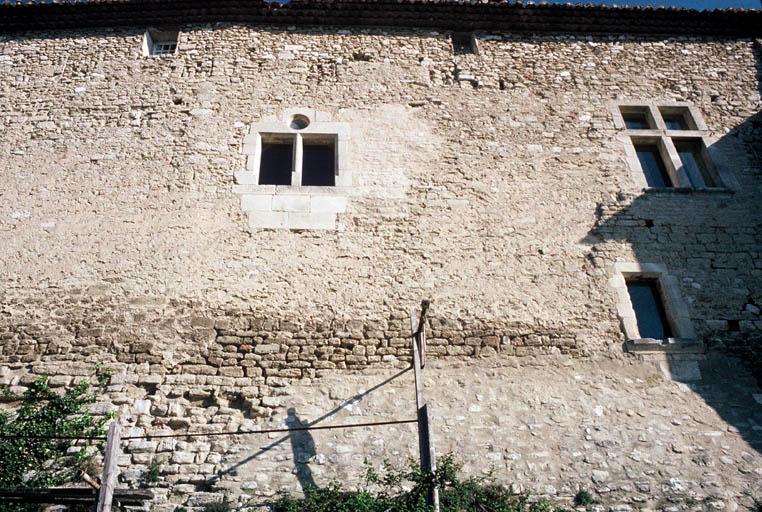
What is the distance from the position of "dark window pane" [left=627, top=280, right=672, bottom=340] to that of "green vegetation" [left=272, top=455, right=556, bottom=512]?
8.68 ft

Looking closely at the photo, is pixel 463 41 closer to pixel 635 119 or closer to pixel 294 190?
pixel 635 119

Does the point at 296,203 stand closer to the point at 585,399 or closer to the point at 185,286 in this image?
the point at 185,286

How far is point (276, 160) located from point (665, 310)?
5.37 m

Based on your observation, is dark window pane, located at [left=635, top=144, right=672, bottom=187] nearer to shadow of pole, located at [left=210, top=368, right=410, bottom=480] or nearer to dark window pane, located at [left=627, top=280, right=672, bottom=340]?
dark window pane, located at [left=627, top=280, right=672, bottom=340]

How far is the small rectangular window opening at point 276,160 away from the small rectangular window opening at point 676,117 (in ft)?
18.3

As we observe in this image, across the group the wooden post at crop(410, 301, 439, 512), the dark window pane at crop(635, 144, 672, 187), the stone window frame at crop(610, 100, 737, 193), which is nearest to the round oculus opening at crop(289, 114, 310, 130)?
the wooden post at crop(410, 301, 439, 512)

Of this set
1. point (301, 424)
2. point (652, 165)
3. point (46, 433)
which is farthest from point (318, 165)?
point (652, 165)

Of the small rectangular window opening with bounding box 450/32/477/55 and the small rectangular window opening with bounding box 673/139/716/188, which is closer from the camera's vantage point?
the small rectangular window opening with bounding box 673/139/716/188

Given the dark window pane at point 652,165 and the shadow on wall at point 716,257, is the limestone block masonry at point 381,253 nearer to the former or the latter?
the shadow on wall at point 716,257

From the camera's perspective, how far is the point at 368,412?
613 centimetres

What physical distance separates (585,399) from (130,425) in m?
4.71

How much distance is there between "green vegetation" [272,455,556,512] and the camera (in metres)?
5.06

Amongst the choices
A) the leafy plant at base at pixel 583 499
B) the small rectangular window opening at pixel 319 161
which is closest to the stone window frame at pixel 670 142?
the small rectangular window opening at pixel 319 161

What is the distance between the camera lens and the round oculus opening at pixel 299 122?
27.4 feet
